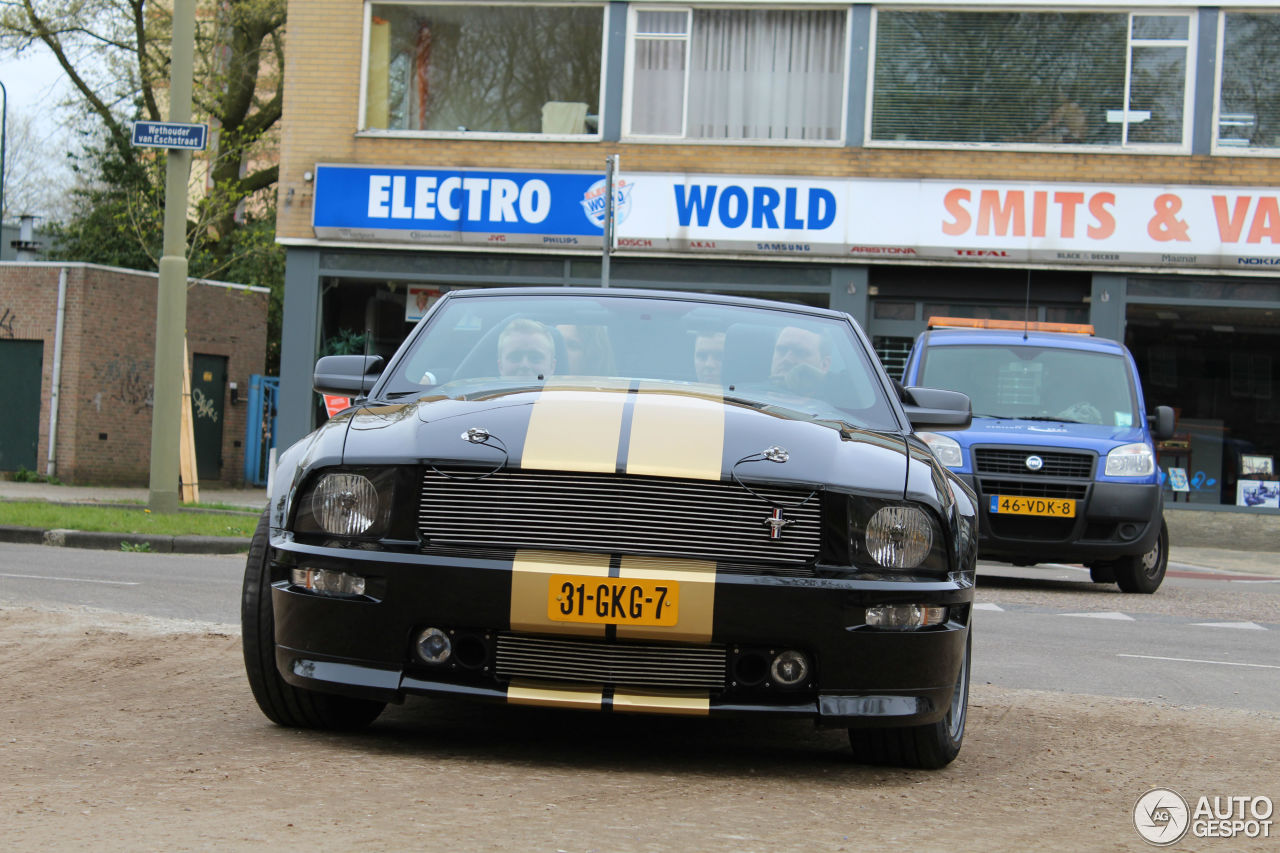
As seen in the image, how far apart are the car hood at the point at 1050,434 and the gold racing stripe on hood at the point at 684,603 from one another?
27.4 ft

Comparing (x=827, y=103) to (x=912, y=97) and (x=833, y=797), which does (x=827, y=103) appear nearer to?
(x=912, y=97)

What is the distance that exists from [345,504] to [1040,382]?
30.9 feet

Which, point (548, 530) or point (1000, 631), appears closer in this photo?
point (548, 530)

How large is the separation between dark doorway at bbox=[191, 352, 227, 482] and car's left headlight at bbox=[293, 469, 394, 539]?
23699mm

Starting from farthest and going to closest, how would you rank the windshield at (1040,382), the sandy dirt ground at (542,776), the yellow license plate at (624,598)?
the windshield at (1040,382)
the yellow license plate at (624,598)
the sandy dirt ground at (542,776)

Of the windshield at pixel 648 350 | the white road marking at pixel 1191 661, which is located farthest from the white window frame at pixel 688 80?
the windshield at pixel 648 350

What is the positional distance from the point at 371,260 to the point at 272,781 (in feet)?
61.0

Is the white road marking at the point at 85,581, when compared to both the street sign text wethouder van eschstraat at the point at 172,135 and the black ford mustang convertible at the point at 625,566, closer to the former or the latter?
the black ford mustang convertible at the point at 625,566

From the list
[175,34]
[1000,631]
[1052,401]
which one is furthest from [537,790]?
[175,34]

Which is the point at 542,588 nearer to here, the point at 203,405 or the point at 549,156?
the point at 549,156

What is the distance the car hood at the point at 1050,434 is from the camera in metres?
12.0

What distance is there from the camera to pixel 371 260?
22047mm

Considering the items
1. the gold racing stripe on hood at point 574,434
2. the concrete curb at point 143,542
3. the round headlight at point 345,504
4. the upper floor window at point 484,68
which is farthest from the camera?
the upper floor window at point 484,68

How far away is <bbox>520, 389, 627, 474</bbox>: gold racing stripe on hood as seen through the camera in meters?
4.16
